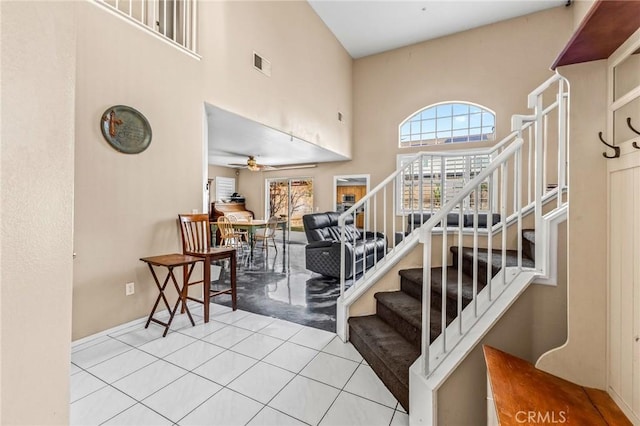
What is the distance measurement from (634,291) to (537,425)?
1.88 feet

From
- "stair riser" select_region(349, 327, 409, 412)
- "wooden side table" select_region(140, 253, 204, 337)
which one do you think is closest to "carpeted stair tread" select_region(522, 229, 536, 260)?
"stair riser" select_region(349, 327, 409, 412)

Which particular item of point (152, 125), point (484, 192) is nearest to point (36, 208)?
point (152, 125)

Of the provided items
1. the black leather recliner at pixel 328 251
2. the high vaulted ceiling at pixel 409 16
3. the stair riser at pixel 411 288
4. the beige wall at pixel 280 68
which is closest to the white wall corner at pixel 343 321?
the stair riser at pixel 411 288

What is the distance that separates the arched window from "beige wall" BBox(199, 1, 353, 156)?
60.4 inches

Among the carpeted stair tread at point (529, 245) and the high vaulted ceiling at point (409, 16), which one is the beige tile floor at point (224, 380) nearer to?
the carpeted stair tread at point (529, 245)

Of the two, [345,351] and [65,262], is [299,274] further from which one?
[65,262]

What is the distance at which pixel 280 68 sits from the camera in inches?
179

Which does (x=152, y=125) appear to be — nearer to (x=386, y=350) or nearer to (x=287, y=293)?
(x=287, y=293)

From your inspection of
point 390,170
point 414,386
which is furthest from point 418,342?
point 390,170

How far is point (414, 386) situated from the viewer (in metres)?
1.48

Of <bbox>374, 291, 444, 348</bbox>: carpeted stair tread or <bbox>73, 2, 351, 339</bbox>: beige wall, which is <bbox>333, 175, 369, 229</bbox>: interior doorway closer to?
<bbox>73, 2, 351, 339</bbox>: beige wall

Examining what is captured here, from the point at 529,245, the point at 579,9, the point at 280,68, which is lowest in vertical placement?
the point at 529,245

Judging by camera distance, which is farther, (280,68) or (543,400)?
(280,68)

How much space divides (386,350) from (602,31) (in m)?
1.86
